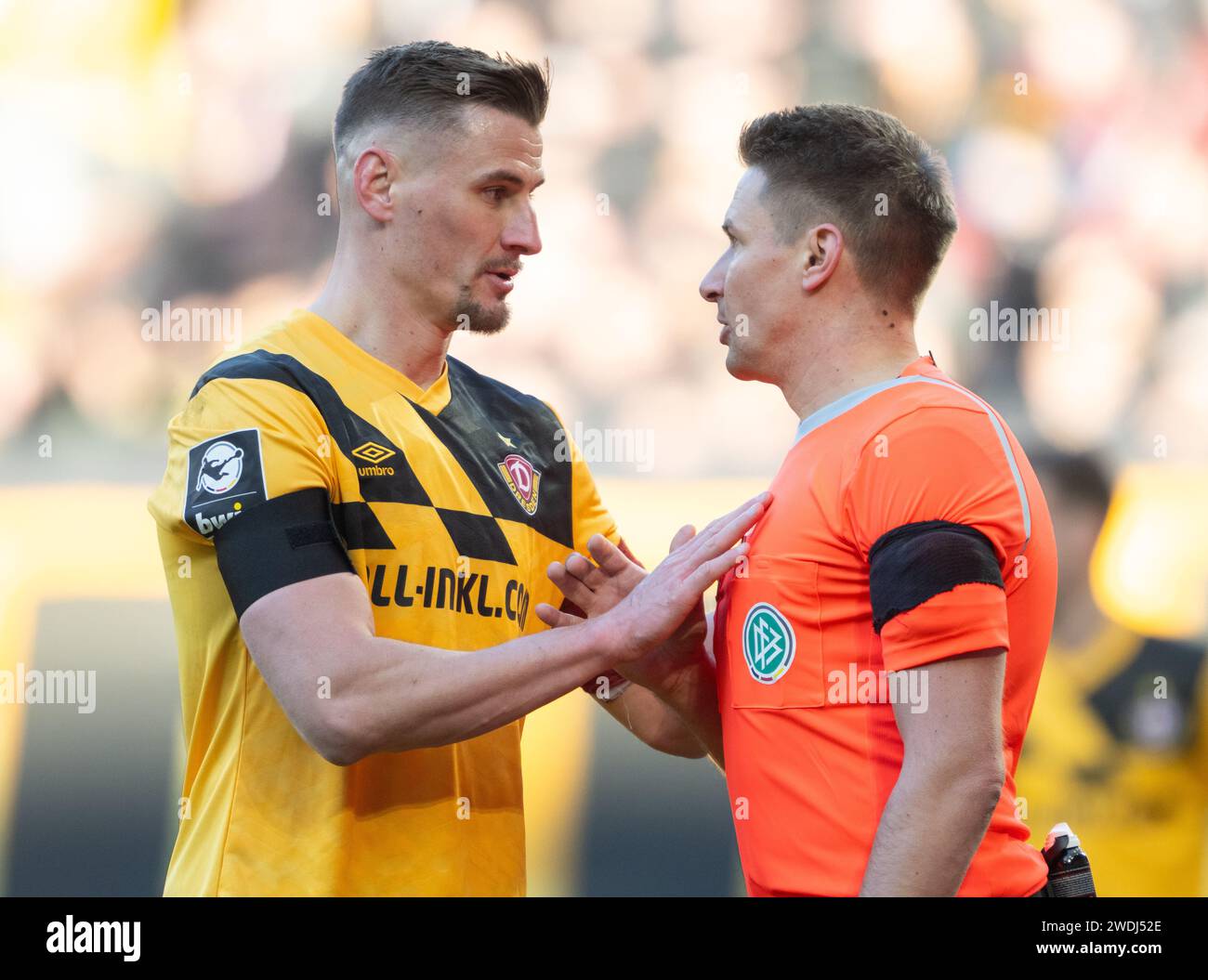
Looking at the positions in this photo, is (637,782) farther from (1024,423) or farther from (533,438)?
(533,438)

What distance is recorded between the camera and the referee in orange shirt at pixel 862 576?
1.65m

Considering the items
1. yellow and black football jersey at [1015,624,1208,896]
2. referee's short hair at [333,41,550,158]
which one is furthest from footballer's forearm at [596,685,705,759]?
yellow and black football jersey at [1015,624,1208,896]

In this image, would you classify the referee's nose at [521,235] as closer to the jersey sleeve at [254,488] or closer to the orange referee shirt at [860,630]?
the jersey sleeve at [254,488]

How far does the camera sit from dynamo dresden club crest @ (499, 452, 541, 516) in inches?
91.0

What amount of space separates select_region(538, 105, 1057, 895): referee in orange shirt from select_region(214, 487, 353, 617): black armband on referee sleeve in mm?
407

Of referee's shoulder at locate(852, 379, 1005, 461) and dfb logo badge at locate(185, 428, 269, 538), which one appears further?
dfb logo badge at locate(185, 428, 269, 538)

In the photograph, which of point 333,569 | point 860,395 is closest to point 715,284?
point 860,395

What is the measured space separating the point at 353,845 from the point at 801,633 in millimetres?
762

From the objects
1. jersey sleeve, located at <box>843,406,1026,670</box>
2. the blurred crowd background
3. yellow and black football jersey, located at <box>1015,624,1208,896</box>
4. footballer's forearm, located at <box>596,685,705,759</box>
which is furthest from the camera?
the blurred crowd background

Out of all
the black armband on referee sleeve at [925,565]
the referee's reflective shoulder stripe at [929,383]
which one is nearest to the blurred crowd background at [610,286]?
the referee's reflective shoulder stripe at [929,383]

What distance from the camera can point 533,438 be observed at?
2.46m

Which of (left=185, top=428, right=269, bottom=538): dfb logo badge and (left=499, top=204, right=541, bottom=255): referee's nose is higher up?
(left=499, top=204, right=541, bottom=255): referee's nose

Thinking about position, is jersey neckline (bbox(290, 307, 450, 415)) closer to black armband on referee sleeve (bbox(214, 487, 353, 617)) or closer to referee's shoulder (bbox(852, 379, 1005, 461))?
black armband on referee sleeve (bbox(214, 487, 353, 617))

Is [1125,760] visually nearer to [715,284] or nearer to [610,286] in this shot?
[610,286]
